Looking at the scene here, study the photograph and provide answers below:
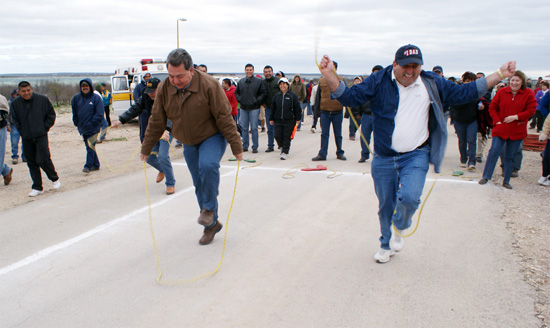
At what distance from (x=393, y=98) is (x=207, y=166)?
205 centimetres

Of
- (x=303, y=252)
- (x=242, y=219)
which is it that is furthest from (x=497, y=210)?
(x=242, y=219)

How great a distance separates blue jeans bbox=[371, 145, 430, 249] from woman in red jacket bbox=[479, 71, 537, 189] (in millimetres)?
4131

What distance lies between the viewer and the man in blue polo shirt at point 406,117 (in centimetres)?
376

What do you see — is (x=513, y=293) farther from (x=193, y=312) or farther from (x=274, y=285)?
(x=193, y=312)

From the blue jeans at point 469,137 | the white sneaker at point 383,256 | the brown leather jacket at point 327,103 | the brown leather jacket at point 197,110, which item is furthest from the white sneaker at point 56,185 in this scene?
the blue jeans at point 469,137

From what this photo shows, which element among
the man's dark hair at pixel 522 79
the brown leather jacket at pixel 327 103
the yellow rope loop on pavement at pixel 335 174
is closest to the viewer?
the man's dark hair at pixel 522 79

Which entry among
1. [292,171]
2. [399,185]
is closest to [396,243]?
[399,185]

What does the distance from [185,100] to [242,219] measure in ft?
6.50

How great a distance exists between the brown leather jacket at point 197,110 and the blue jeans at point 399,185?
5.14 ft

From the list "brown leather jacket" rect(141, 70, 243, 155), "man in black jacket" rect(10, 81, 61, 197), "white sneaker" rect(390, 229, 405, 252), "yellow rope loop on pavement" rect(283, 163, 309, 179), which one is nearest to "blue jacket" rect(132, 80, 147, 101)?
"man in black jacket" rect(10, 81, 61, 197)

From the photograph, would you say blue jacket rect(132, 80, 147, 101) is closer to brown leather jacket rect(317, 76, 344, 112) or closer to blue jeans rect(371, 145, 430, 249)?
brown leather jacket rect(317, 76, 344, 112)

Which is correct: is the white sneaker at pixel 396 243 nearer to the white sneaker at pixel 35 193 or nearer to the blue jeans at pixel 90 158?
the white sneaker at pixel 35 193

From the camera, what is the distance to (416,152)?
155 inches

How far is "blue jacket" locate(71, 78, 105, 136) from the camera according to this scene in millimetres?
9070
